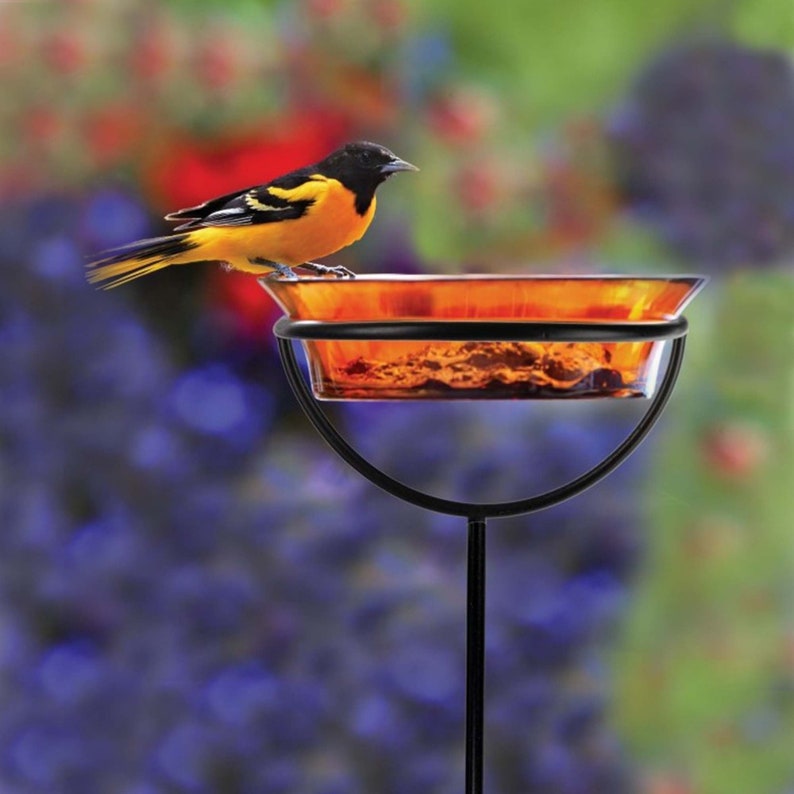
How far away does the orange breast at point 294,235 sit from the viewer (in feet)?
3.19

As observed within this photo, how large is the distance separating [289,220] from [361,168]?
0.09 metres

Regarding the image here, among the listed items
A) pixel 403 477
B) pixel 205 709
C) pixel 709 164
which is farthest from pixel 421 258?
pixel 205 709

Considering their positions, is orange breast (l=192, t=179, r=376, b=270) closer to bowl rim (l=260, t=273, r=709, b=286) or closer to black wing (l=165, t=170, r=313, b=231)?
black wing (l=165, t=170, r=313, b=231)

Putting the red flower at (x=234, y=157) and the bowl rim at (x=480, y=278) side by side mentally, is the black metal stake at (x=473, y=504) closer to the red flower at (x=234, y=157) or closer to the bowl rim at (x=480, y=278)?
the bowl rim at (x=480, y=278)

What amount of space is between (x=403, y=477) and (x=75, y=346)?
0.39 meters

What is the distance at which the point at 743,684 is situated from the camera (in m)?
1.46

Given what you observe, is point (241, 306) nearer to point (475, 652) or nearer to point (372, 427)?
point (372, 427)

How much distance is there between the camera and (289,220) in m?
0.98

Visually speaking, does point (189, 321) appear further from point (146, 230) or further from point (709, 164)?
point (709, 164)

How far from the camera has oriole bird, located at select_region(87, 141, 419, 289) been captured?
3.20 feet

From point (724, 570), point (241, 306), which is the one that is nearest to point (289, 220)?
point (241, 306)

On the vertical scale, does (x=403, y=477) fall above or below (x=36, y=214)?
below

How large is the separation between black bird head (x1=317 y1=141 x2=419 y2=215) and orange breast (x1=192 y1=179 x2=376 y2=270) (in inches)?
0.4

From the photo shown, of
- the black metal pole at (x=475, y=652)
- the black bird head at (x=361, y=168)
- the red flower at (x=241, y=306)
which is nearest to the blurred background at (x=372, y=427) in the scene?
the red flower at (x=241, y=306)
